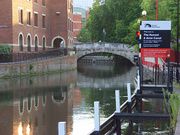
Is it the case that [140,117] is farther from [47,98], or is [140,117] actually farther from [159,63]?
[47,98]

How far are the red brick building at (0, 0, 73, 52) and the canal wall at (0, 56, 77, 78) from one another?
4.08 metres

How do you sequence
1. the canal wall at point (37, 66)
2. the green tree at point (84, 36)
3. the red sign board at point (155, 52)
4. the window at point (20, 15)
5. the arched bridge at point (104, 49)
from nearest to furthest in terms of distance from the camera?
the red sign board at point (155, 52)
the canal wall at point (37, 66)
the window at point (20, 15)
the arched bridge at point (104, 49)
the green tree at point (84, 36)

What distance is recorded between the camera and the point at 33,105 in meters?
24.5

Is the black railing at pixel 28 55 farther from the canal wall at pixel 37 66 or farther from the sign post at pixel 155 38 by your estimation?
the sign post at pixel 155 38

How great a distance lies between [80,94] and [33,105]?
7.24 m

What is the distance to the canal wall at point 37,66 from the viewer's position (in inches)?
1684

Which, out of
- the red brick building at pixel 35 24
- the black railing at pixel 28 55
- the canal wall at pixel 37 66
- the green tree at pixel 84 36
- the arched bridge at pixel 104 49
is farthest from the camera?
the green tree at pixel 84 36

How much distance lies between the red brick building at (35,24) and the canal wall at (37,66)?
4.08 meters

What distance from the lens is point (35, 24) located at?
206 feet

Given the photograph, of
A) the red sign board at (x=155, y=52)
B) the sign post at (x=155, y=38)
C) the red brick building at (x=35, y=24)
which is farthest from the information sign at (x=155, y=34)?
the red brick building at (x=35, y=24)

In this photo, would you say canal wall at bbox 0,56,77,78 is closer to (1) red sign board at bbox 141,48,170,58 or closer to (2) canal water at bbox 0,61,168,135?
(2) canal water at bbox 0,61,168,135

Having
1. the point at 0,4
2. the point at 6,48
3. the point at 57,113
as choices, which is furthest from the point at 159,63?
the point at 0,4

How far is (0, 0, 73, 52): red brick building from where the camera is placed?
2104 inches

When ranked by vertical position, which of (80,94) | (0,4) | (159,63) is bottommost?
(80,94)
